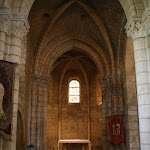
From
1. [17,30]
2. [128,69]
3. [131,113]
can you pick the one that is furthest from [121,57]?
[17,30]

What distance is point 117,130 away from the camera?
13625mm

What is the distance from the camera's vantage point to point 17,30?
7.90 meters

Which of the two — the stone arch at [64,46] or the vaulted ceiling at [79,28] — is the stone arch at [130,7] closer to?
the vaulted ceiling at [79,28]

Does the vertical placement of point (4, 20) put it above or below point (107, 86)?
above

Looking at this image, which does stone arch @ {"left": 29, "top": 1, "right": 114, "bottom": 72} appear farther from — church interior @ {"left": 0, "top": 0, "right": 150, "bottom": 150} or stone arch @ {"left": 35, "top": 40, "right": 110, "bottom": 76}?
stone arch @ {"left": 35, "top": 40, "right": 110, "bottom": 76}

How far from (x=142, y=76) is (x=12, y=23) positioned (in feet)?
15.0

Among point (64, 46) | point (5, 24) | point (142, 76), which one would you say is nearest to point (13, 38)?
point (5, 24)

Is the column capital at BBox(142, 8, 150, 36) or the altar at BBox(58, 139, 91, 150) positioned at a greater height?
the column capital at BBox(142, 8, 150, 36)

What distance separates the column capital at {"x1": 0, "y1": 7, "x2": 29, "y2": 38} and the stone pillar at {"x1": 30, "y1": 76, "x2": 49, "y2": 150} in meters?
7.19

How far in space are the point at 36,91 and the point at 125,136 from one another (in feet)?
19.5

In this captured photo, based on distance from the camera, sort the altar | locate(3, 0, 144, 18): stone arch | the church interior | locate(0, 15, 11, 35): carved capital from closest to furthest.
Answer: locate(0, 15, 11, 35): carved capital, the church interior, locate(3, 0, 144, 18): stone arch, the altar

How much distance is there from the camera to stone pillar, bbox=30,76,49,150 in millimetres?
14188

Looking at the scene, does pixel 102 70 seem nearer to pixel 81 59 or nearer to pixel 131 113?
pixel 131 113

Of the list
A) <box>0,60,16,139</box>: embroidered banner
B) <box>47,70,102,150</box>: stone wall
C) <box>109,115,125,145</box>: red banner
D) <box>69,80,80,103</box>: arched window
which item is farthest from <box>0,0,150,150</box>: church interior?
<box>69,80,80,103</box>: arched window
